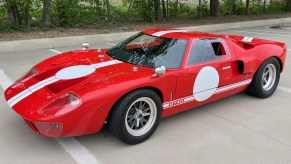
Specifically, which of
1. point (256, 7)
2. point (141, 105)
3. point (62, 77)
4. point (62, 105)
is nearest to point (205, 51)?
point (141, 105)

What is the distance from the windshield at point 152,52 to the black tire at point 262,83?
144 cm

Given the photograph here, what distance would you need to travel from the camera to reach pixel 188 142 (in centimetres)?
332

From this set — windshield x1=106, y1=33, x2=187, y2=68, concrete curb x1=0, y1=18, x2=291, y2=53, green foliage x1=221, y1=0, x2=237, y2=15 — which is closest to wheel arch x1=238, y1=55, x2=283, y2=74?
windshield x1=106, y1=33, x2=187, y2=68

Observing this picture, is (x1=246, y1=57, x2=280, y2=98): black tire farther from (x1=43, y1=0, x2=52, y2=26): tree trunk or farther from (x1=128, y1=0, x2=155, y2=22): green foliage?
(x1=128, y1=0, x2=155, y2=22): green foliage

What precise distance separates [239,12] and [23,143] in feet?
52.0

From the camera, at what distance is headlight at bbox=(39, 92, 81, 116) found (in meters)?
2.76

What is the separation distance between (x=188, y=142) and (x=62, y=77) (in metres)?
1.62

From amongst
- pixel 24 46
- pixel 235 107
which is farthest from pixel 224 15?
pixel 235 107

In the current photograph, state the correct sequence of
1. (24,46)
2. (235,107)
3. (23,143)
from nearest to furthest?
1. (23,143)
2. (235,107)
3. (24,46)

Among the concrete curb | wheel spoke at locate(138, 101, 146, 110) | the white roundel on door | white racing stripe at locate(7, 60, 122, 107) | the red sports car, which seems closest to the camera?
the red sports car

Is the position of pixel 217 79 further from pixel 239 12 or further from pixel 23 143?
pixel 239 12

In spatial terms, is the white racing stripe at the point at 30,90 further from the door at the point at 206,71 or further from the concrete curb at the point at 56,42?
the concrete curb at the point at 56,42

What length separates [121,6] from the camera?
14.4 meters

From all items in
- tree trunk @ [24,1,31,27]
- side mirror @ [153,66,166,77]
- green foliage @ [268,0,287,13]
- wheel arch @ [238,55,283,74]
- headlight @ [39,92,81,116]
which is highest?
green foliage @ [268,0,287,13]
